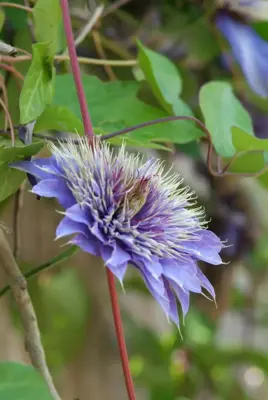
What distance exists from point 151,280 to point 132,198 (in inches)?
1.3

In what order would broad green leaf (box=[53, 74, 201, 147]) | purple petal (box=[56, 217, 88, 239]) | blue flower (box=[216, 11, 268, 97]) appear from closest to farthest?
purple petal (box=[56, 217, 88, 239]) → broad green leaf (box=[53, 74, 201, 147]) → blue flower (box=[216, 11, 268, 97])

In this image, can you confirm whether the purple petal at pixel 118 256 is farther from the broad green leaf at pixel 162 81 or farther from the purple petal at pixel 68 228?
the broad green leaf at pixel 162 81

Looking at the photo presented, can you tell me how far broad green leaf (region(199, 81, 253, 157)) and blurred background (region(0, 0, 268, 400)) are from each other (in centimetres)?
10

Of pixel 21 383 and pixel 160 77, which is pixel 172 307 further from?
pixel 160 77

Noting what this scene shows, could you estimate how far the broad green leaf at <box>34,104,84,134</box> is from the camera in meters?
0.25

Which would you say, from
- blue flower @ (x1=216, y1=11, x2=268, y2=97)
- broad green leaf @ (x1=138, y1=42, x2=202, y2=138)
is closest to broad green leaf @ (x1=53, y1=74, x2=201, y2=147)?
broad green leaf @ (x1=138, y1=42, x2=202, y2=138)

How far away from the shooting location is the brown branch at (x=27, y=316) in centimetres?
25

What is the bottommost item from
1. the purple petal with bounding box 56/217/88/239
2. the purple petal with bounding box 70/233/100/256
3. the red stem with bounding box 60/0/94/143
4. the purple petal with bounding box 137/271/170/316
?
the purple petal with bounding box 137/271/170/316

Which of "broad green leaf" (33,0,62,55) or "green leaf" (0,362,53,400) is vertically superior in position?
"broad green leaf" (33,0,62,55)

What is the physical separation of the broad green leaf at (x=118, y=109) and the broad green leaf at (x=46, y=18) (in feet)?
0.18

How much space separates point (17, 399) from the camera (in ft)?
0.69

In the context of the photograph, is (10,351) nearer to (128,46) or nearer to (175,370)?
(175,370)

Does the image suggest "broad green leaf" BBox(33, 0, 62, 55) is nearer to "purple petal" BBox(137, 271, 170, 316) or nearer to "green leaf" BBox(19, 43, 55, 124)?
"green leaf" BBox(19, 43, 55, 124)

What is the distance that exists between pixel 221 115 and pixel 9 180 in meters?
0.14
